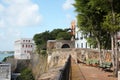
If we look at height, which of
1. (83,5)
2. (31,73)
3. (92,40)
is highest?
(83,5)

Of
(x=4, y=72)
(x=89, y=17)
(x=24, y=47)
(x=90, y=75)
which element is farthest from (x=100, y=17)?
(x=24, y=47)

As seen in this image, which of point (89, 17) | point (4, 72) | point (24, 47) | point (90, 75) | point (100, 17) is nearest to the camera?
point (90, 75)

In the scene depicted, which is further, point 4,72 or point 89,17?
point 4,72

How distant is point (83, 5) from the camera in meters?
29.7

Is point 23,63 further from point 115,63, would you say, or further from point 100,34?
point 115,63

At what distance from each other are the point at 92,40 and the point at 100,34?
16.0 ft

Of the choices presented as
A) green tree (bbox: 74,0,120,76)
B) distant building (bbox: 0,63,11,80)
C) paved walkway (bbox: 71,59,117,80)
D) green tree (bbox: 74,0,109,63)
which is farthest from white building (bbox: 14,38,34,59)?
paved walkway (bbox: 71,59,117,80)

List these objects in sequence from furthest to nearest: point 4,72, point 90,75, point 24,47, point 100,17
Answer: point 24,47
point 4,72
point 100,17
point 90,75

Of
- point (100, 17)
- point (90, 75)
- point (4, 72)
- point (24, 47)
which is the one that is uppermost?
point (100, 17)

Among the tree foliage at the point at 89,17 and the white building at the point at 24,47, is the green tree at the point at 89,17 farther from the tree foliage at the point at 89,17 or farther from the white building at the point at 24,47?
the white building at the point at 24,47

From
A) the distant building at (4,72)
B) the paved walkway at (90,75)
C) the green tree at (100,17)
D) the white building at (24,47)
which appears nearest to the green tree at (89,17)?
the green tree at (100,17)

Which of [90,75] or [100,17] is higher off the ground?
[100,17]

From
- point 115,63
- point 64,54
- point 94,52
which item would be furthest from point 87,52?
point 115,63

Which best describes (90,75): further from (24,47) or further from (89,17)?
(24,47)
